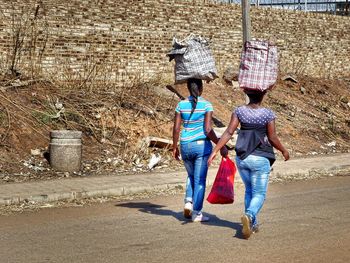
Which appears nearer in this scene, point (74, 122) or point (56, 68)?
point (74, 122)

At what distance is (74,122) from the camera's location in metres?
16.4

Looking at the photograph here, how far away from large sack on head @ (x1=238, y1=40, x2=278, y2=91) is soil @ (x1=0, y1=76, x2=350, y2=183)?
5988 mm

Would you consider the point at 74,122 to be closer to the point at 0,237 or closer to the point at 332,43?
the point at 0,237

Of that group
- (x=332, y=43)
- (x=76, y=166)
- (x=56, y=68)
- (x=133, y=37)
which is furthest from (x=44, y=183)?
(x=332, y=43)

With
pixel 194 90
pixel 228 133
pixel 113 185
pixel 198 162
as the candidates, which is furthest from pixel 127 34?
pixel 228 133

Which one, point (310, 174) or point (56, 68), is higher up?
point (56, 68)

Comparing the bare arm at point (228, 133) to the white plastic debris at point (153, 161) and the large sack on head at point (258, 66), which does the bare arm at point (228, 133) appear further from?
the white plastic debris at point (153, 161)

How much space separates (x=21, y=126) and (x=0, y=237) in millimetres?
7239

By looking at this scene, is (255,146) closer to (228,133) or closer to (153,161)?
(228,133)

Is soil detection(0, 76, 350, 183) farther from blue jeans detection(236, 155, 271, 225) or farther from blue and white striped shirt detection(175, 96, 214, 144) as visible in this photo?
blue jeans detection(236, 155, 271, 225)

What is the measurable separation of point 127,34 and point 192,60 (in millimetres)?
11467

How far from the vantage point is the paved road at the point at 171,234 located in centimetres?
750

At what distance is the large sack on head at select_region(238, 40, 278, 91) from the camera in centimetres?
851

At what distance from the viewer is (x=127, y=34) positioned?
2084 cm
